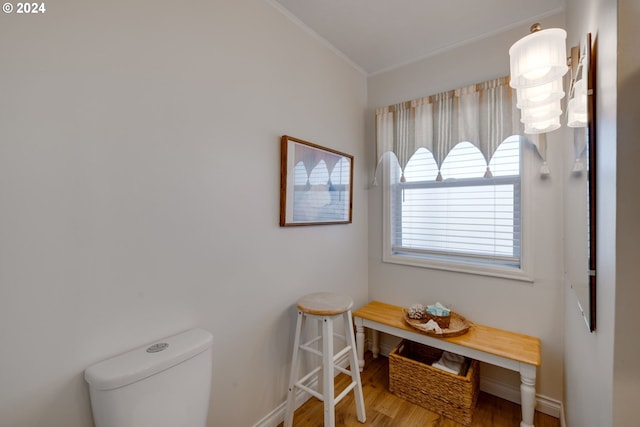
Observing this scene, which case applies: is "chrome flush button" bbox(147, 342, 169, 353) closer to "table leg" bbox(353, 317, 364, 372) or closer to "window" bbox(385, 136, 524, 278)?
"table leg" bbox(353, 317, 364, 372)

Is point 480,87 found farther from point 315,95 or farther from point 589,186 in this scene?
point 589,186

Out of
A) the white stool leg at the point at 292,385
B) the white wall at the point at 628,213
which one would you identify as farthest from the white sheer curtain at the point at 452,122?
the white stool leg at the point at 292,385

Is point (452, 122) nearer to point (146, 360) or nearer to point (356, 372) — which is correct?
point (356, 372)

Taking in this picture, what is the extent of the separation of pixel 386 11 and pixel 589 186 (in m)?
1.55

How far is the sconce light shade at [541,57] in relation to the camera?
0.98 m

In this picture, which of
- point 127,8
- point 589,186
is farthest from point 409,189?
point 127,8

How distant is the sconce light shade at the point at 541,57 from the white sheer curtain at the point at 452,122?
0.87 metres

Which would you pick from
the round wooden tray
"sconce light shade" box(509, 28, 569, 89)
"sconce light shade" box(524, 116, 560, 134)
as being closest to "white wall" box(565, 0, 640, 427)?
"sconce light shade" box(509, 28, 569, 89)

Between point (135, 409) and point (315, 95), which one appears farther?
point (315, 95)

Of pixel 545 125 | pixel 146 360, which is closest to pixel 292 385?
pixel 146 360

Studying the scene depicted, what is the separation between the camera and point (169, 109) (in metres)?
1.20

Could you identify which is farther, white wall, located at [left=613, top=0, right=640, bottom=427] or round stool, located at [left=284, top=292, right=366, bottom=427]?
round stool, located at [left=284, top=292, right=366, bottom=427]

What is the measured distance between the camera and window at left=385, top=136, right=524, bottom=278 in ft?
6.27

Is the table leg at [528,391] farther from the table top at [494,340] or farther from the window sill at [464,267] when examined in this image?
the window sill at [464,267]
